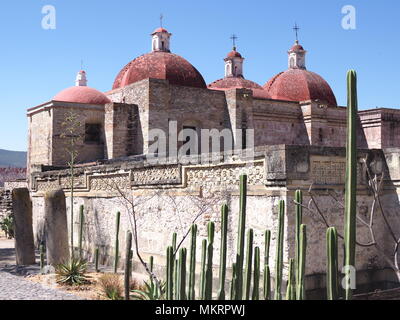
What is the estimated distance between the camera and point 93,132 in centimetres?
2161

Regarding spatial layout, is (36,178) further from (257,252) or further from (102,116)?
(257,252)

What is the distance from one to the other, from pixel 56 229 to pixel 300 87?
744 inches

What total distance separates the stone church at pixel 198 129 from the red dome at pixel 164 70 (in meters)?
0.06

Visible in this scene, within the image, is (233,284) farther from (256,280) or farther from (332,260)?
(332,260)

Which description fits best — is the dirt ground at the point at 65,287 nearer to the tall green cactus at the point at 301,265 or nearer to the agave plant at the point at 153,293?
the agave plant at the point at 153,293

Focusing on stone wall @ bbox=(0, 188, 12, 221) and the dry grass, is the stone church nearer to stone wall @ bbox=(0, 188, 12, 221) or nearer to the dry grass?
the dry grass

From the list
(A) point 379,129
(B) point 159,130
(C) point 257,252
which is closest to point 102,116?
(B) point 159,130

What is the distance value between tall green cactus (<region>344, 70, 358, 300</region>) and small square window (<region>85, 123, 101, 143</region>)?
59.5 ft

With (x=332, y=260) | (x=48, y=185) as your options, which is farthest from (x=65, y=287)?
(x=48, y=185)

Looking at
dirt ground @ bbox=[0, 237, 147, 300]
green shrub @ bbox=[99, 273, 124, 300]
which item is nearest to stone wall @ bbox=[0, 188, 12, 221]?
dirt ground @ bbox=[0, 237, 147, 300]

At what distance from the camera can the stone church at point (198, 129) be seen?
320 inches
